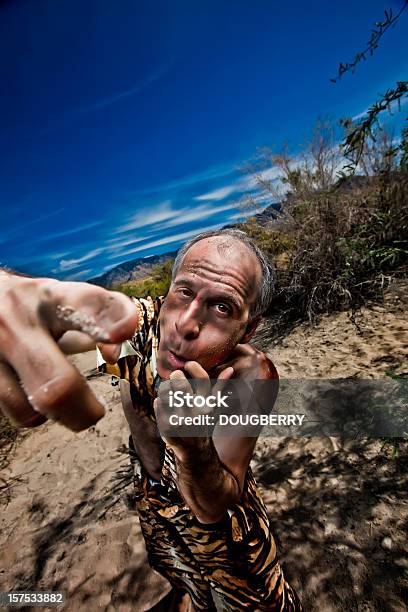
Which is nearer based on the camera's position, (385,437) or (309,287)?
(385,437)

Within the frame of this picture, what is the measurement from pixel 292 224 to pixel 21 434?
18.7ft

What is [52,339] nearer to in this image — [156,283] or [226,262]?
[226,262]

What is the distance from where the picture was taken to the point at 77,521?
3.16m

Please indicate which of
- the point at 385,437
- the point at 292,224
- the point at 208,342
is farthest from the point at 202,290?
the point at 292,224

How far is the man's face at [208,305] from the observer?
1125 mm

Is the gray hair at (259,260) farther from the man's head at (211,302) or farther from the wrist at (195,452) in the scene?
the wrist at (195,452)

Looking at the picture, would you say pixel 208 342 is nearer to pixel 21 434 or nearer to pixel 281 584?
pixel 281 584

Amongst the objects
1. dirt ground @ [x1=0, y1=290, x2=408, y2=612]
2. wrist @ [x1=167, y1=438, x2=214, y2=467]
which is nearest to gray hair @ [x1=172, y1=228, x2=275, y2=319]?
wrist @ [x1=167, y1=438, x2=214, y2=467]

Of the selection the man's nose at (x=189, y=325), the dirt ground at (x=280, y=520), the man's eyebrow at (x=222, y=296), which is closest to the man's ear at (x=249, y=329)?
the man's eyebrow at (x=222, y=296)

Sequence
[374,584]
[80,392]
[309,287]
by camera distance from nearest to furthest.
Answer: [80,392] → [374,584] → [309,287]

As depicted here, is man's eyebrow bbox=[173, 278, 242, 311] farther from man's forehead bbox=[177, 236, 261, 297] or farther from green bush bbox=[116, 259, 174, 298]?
green bush bbox=[116, 259, 174, 298]

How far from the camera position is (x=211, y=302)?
46.8 inches

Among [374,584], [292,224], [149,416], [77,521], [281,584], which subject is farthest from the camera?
[292,224]

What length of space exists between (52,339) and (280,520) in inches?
118
